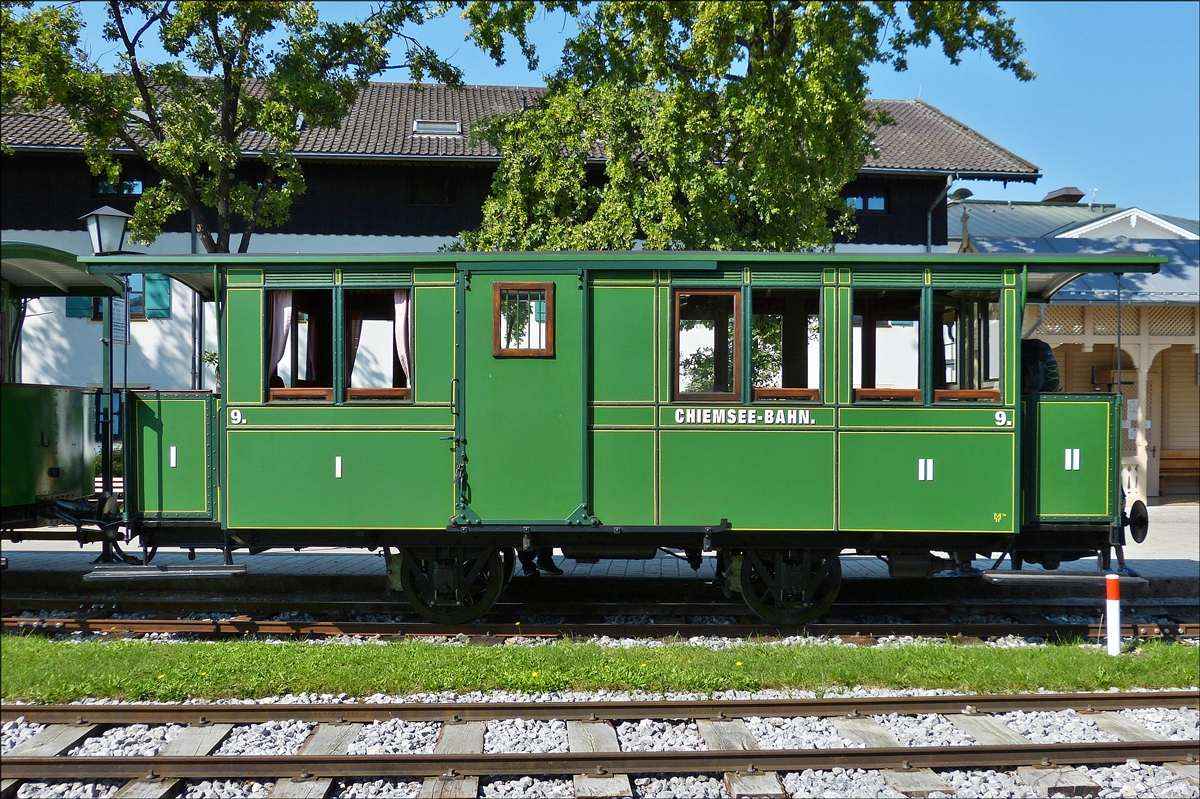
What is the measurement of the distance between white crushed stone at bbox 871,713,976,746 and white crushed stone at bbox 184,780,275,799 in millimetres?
3999

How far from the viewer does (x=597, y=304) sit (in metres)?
8.20

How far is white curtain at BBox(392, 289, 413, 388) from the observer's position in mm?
8289

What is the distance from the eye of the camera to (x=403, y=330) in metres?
8.32

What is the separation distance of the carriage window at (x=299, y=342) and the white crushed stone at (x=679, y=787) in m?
4.71

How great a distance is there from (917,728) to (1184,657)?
3073 millimetres

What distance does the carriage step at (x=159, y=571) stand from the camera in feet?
25.6

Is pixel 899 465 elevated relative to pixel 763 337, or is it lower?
lower

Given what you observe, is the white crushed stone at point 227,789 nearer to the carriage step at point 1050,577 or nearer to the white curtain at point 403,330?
the white curtain at point 403,330

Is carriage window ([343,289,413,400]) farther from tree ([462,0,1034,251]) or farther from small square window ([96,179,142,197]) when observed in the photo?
small square window ([96,179,142,197])

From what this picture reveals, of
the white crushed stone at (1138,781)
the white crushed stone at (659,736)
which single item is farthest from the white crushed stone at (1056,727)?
the white crushed stone at (659,736)

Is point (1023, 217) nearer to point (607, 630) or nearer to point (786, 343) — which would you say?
point (786, 343)

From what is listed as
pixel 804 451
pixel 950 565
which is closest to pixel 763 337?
pixel 804 451

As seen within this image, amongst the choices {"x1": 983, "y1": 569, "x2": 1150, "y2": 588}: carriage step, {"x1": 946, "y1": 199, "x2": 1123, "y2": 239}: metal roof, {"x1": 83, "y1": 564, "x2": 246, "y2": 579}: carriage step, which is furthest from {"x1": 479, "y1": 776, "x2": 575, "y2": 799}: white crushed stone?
{"x1": 946, "y1": 199, "x2": 1123, "y2": 239}: metal roof

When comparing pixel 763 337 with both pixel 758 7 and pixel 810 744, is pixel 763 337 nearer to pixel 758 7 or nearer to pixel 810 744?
pixel 810 744
